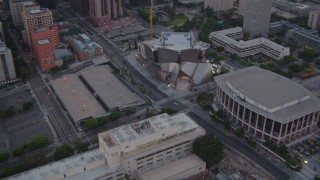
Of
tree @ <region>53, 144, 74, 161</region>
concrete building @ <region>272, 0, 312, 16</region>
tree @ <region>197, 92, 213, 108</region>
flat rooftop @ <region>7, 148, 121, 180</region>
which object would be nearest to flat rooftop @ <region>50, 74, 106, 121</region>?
tree @ <region>53, 144, 74, 161</region>

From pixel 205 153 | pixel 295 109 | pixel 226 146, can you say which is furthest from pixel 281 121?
pixel 205 153

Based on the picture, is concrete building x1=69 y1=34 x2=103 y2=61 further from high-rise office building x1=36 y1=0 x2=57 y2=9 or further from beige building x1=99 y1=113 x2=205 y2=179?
beige building x1=99 y1=113 x2=205 y2=179

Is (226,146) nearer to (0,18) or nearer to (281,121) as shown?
(281,121)

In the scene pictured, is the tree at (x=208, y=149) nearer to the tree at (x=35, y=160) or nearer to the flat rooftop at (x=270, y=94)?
the flat rooftop at (x=270, y=94)

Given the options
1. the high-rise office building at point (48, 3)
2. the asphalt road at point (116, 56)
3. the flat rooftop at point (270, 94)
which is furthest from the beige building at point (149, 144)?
the high-rise office building at point (48, 3)

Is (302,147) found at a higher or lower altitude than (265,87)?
lower
